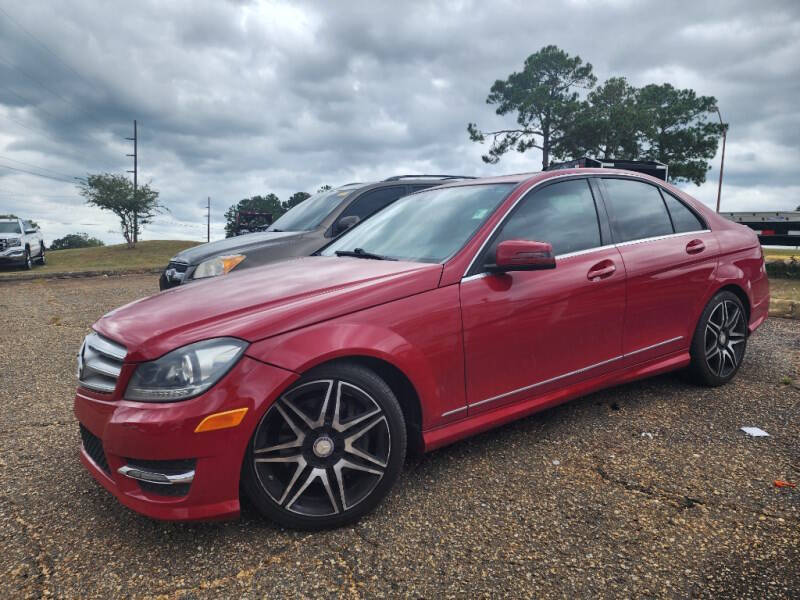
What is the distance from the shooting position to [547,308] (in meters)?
2.87

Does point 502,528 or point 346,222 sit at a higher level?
point 346,222

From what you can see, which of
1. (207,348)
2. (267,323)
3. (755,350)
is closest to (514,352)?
(267,323)

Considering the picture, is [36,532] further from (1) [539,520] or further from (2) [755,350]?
(2) [755,350]

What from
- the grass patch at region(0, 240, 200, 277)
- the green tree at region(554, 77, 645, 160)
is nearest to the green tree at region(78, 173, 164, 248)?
the grass patch at region(0, 240, 200, 277)

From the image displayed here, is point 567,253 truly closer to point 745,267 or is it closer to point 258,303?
point 258,303

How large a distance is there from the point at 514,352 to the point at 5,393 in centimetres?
399

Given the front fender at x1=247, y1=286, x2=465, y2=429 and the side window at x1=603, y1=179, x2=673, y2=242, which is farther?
the side window at x1=603, y1=179, x2=673, y2=242

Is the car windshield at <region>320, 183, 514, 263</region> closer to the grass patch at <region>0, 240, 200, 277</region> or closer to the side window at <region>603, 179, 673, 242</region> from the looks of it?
the side window at <region>603, 179, 673, 242</region>

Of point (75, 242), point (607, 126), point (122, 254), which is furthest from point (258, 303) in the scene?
point (75, 242)

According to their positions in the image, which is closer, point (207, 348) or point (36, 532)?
point (207, 348)

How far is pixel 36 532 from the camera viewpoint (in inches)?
93.0

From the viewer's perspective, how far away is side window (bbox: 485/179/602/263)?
299 centimetres

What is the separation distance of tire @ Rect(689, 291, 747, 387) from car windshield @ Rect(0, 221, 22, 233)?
19.6 meters

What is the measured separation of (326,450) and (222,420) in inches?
17.8
